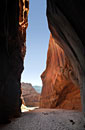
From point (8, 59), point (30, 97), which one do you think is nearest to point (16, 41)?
point (8, 59)

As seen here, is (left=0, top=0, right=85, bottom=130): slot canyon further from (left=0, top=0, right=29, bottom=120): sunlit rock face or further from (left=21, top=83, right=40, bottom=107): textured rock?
(left=21, top=83, right=40, bottom=107): textured rock

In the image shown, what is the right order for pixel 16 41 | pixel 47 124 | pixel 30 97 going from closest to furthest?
pixel 47 124 → pixel 16 41 → pixel 30 97

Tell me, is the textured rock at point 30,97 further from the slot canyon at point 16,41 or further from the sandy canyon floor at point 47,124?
the sandy canyon floor at point 47,124

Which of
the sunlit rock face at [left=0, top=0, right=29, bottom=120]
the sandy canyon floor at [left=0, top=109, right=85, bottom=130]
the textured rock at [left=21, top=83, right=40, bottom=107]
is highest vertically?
the sunlit rock face at [left=0, top=0, right=29, bottom=120]

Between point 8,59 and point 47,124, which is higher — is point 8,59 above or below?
above

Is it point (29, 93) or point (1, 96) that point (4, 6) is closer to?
point (1, 96)

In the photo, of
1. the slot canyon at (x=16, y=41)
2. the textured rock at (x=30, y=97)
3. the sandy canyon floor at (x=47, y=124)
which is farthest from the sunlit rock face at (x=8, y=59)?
the textured rock at (x=30, y=97)

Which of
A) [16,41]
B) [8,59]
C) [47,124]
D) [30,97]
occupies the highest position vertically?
[16,41]

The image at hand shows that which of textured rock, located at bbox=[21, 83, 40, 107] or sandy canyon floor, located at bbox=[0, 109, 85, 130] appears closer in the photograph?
sandy canyon floor, located at bbox=[0, 109, 85, 130]

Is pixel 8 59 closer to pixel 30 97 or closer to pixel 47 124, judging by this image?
pixel 47 124

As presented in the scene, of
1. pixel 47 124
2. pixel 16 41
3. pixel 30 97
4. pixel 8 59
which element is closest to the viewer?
pixel 47 124

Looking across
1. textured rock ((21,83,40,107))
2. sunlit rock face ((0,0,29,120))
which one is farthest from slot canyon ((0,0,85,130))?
textured rock ((21,83,40,107))

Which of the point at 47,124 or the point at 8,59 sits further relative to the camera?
the point at 8,59

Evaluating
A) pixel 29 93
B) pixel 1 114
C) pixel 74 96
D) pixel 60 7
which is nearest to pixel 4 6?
pixel 60 7
